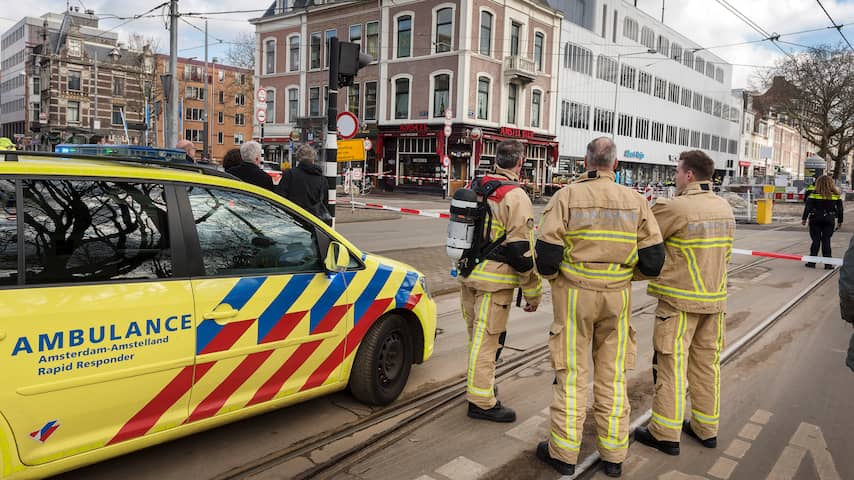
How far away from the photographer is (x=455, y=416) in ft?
14.4

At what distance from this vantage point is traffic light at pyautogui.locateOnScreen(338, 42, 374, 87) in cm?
816

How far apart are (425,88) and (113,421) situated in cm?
3401

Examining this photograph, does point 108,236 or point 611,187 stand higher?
point 611,187

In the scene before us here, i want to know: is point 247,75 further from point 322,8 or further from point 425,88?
point 425,88

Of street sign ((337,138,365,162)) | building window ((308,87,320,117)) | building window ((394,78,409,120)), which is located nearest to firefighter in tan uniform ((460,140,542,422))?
street sign ((337,138,365,162))

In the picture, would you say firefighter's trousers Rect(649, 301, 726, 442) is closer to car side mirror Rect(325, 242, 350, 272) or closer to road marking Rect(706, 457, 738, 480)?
road marking Rect(706, 457, 738, 480)

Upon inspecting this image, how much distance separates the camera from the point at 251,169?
22.5ft

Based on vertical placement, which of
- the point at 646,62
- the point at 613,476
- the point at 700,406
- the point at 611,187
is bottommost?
the point at 613,476

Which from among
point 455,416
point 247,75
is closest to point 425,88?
point 455,416

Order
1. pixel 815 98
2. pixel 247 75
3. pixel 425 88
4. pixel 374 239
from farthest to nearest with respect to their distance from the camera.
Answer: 1. pixel 247 75
2. pixel 815 98
3. pixel 425 88
4. pixel 374 239

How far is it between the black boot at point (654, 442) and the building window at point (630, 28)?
4803cm

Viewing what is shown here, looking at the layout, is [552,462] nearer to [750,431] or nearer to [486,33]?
[750,431]

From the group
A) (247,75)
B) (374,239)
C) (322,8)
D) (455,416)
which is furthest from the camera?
(247,75)

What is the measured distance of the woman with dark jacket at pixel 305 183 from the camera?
7.22 m
